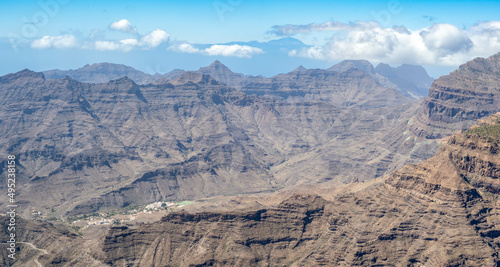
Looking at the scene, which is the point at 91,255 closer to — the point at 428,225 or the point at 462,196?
the point at 428,225

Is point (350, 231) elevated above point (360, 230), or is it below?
below

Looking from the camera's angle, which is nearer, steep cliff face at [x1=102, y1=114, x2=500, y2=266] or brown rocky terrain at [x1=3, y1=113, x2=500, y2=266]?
steep cliff face at [x1=102, y1=114, x2=500, y2=266]

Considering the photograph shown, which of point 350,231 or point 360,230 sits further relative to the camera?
point 350,231

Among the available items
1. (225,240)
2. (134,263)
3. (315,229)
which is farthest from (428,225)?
(134,263)

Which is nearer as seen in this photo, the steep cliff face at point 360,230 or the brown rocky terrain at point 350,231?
the steep cliff face at point 360,230
